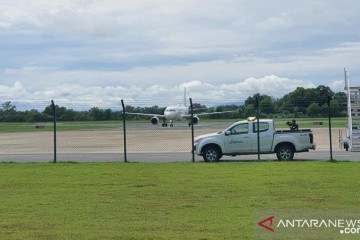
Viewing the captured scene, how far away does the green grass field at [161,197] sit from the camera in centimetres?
984

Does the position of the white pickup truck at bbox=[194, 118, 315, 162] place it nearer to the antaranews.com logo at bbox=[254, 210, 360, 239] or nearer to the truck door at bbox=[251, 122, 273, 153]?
the truck door at bbox=[251, 122, 273, 153]

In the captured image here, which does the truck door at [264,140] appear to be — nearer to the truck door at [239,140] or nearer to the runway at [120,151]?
the truck door at [239,140]

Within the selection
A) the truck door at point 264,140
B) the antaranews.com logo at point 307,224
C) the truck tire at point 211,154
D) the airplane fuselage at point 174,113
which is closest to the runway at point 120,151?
the truck tire at point 211,154

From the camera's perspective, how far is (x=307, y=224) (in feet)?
32.2

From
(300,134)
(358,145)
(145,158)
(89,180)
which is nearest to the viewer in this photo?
(89,180)

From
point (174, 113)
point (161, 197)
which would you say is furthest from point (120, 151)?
point (174, 113)

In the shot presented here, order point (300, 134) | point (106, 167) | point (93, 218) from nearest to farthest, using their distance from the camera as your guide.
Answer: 1. point (93, 218)
2. point (106, 167)
3. point (300, 134)

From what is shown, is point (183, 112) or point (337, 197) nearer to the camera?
point (337, 197)

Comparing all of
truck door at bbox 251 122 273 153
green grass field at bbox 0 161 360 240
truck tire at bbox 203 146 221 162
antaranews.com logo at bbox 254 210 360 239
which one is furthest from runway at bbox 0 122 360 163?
antaranews.com logo at bbox 254 210 360 239

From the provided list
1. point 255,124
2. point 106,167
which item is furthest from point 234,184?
point 255,124

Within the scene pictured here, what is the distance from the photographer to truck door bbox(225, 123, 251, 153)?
23.8 metres

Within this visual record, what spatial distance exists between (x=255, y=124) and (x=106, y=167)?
20.7ft

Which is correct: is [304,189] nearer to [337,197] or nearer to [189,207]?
[337,197]

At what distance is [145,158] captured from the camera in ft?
86.5
